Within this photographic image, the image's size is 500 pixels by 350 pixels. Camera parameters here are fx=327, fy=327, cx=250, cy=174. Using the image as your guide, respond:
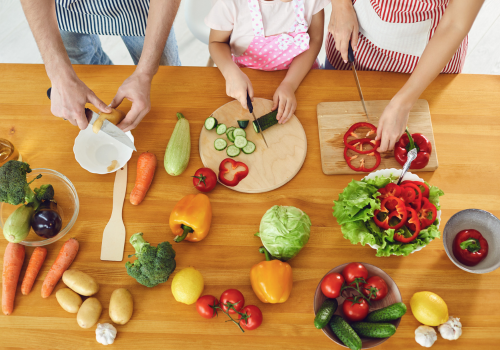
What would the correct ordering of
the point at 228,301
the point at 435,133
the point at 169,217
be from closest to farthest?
the point at 228,301, the point at 169,217, the point at 435,133

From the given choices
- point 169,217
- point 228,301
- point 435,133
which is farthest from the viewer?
point 435,133

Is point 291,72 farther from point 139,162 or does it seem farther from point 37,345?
point 37,345

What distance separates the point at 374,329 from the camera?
1.09m

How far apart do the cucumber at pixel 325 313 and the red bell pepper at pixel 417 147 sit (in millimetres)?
720

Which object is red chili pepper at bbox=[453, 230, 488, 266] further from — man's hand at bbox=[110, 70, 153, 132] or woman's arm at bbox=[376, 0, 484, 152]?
man's hand at bbox=[110, 70, 153, 132]

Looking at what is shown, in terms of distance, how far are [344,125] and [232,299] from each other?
3.08ft

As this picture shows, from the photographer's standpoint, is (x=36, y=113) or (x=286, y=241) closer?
(x=286, y=241)

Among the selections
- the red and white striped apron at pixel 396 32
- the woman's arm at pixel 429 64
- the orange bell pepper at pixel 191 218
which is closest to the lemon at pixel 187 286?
the orange bell pepper at pixel 191 218

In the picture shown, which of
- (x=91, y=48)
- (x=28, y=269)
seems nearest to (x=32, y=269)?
(x=28, y=269)

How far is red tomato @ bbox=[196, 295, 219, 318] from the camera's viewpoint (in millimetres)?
1229

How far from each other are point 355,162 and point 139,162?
98 cm

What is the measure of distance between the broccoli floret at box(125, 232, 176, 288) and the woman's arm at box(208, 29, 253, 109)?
760 millimetres

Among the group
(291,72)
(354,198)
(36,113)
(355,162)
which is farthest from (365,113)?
(36,113)

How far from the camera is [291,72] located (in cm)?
164
